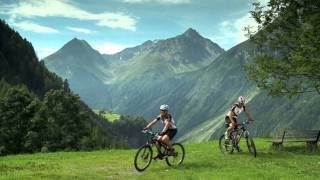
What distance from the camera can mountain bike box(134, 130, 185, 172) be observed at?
26.8 metres

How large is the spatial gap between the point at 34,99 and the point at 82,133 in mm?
9614

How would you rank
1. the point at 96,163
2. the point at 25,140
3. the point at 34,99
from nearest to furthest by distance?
the point at 96,163, the point at 25,140, the point at 34,99

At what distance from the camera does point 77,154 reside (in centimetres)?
3731

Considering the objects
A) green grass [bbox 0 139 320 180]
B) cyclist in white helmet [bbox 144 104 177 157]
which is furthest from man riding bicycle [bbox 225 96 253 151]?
cyclist in white helmet [bbox 144 104 177 157]

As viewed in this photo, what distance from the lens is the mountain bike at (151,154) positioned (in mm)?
26812

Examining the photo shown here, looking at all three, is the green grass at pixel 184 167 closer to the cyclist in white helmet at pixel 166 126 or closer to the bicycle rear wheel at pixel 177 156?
the bicycle rear wheel at pixel 177 156

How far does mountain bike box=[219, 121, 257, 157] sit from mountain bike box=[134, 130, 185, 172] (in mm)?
4908

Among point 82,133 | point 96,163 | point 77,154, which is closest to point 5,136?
point 82,133

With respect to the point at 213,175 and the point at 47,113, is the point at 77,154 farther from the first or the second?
the point at 47,113

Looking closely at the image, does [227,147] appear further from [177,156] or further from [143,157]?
[143,157]

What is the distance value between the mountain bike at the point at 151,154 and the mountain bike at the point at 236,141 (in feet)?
16.1

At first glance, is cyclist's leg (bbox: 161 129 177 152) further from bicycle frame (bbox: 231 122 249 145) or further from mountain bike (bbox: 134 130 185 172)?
bicycle frame (bbox: 231 122 249 145)

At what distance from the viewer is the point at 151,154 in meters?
27.3

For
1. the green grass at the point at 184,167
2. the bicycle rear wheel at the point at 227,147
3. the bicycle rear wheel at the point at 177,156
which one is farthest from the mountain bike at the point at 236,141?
the bicycle rear wheel at the point at 177,156
